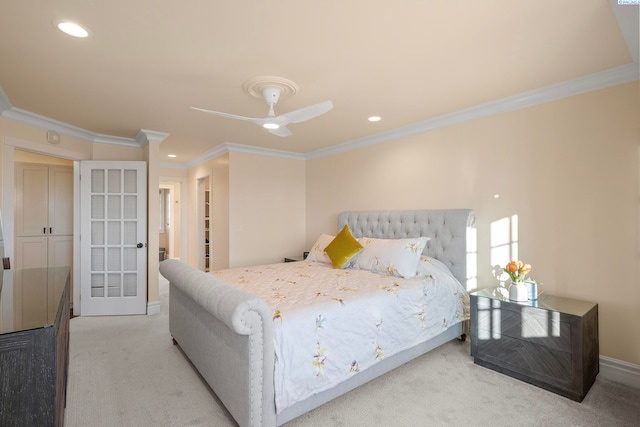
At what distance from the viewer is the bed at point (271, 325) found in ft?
5.64

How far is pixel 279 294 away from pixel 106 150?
12.0ft

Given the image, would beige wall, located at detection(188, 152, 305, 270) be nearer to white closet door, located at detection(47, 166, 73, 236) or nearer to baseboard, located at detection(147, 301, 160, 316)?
baseboard, located at detection(147, 301, 160, 316)

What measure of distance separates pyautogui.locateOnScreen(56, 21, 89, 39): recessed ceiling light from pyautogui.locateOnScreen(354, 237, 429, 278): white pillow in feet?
9.50

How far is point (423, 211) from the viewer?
11.8 feet

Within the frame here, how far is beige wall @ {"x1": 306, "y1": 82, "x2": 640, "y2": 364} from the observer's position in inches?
93.8

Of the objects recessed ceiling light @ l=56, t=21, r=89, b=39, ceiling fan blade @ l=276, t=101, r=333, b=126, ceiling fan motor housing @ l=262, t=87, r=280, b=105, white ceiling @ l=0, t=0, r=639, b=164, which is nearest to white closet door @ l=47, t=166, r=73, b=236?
white ceiling @ l=0, t=0, r=639, b=164

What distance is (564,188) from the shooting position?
2.67 m

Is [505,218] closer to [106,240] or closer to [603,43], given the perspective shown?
[603,43]

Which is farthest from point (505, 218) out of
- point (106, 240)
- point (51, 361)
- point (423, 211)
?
point (106, 240)

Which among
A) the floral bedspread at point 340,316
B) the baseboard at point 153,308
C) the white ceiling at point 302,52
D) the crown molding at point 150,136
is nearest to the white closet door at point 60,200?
the crown molding at point 150,136

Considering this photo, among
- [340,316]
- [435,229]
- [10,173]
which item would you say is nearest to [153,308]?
[10,173]

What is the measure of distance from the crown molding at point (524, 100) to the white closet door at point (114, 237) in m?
3.29

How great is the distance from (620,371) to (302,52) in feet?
11.0

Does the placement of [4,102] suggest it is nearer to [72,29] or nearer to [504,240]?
[72,29]
